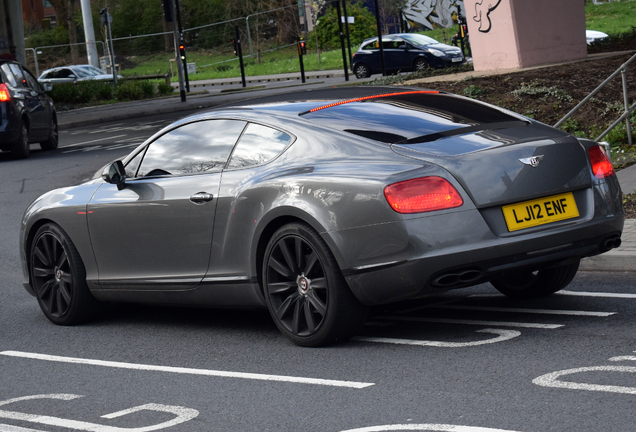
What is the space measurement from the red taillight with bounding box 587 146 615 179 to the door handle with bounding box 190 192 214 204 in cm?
227

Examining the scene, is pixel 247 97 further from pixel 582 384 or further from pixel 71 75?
pixel 582 384

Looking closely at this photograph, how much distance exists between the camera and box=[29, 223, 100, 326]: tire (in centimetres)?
696

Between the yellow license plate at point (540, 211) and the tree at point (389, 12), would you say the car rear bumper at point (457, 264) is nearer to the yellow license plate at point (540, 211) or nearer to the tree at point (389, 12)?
the yellow license plate at point (540, 211)

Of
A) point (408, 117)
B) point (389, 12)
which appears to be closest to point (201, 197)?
point (408, 117)

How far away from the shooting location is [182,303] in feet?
20.8

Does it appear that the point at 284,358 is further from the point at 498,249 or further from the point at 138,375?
the point at 498,249

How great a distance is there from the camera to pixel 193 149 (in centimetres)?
628

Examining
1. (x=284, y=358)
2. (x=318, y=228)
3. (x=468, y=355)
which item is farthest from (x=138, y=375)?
(x=468, y=355)

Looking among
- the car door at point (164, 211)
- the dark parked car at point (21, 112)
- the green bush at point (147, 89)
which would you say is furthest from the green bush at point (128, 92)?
the car door at point (164, 211)

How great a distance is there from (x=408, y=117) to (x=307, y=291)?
123 centimetres

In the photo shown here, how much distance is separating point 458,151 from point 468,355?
3.60 feet

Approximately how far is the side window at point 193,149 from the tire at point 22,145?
12.7m

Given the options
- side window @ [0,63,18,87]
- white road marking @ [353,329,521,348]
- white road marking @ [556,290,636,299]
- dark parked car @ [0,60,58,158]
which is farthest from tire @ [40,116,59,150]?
white road marking @ [353,329,521,348]

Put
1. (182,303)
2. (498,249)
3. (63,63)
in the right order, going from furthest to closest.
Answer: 1. (63,63)
2. (182,303)
3. (498,249)
